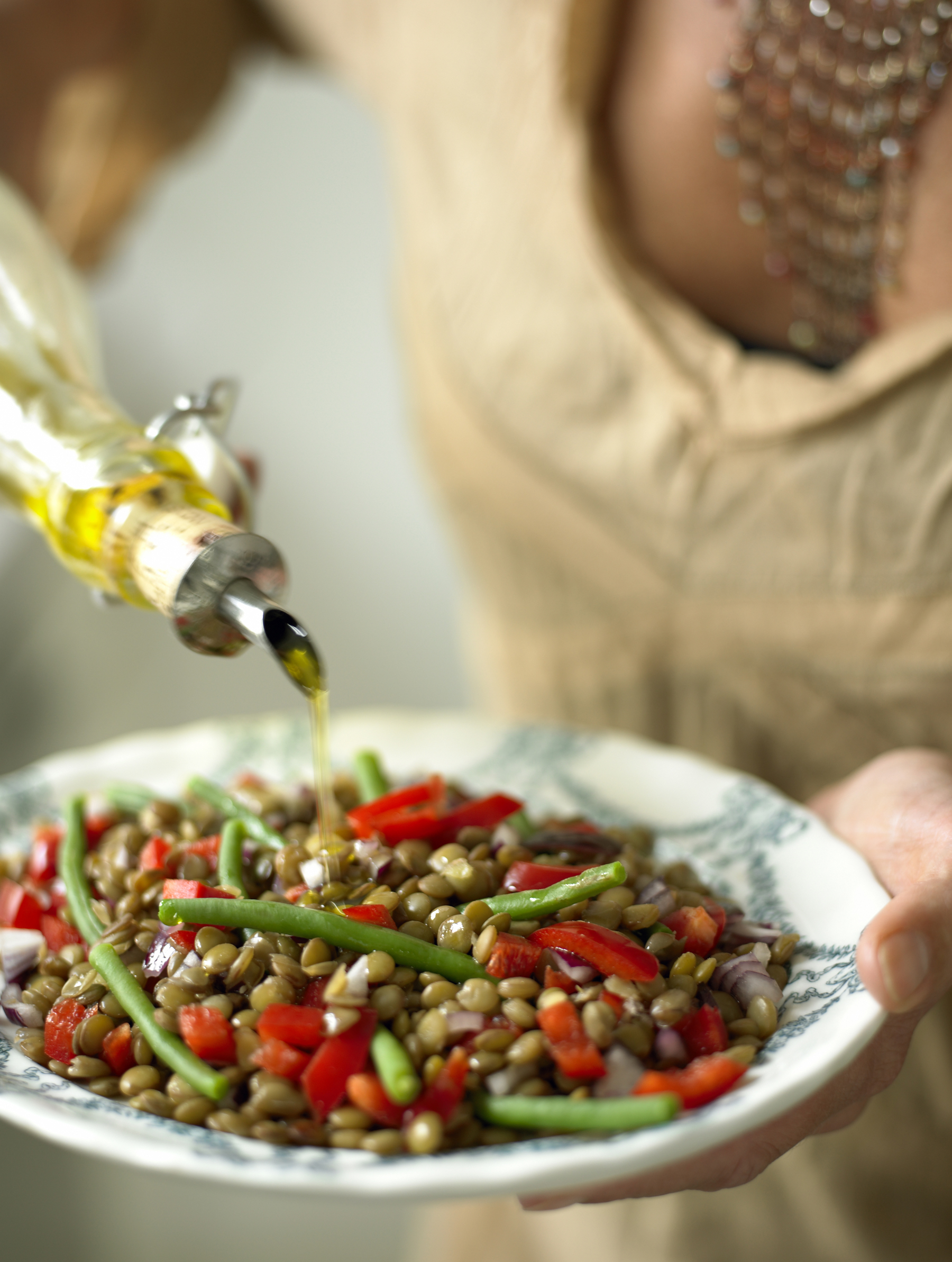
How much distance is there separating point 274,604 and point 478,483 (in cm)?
86

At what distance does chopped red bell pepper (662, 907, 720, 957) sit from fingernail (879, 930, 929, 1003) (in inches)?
10.1

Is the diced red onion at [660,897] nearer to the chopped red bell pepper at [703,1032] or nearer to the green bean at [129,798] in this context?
the chopped red bell pepper at [703,1032]

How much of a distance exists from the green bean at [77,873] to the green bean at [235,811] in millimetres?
157

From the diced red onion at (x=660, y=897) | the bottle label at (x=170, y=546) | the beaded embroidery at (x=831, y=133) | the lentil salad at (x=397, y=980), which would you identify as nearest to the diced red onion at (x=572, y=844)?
the lentil salad at (x=397, y=980)

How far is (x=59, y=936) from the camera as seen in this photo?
1352mm

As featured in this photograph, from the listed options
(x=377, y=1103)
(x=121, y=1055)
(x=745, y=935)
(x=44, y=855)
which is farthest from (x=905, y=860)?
(x=44, y=855)

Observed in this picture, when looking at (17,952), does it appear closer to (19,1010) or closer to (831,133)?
(19,1010)

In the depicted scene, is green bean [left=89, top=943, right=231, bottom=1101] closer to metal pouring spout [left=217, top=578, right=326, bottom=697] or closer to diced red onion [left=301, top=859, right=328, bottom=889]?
diced red onion [left=301, top=859, right=328, bottom=889]

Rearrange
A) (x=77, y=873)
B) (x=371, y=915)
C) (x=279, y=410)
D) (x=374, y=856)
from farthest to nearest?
(x=279, y=410) → (x=77, y=873) → (x=374, y=856) → (x=371, y=915)

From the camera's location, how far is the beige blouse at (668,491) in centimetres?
159

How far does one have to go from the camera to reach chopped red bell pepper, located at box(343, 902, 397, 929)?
1221 mm

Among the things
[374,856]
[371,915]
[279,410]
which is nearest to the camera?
[371,915]

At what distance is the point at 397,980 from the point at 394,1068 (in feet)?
0.42

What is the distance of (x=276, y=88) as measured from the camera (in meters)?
4.13
